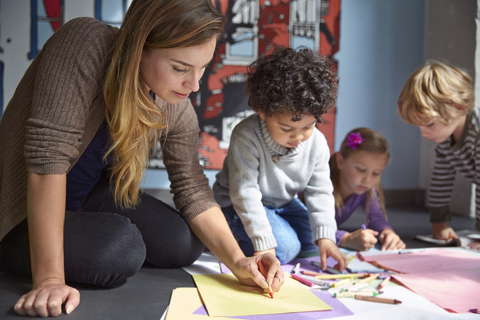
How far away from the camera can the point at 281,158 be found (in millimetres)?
1192

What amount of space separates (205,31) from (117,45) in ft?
0.60

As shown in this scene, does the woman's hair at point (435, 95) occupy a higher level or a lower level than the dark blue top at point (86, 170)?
higher

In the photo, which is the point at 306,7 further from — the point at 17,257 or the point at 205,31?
the point at 17,257

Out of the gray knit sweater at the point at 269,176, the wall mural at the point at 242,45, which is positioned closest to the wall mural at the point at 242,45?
the wall mural at the point at 242,45

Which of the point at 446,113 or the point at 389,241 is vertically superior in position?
the point at 446,113

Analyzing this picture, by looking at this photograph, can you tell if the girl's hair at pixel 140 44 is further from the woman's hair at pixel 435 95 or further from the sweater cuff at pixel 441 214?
the sweater cuff at pixel 441 214

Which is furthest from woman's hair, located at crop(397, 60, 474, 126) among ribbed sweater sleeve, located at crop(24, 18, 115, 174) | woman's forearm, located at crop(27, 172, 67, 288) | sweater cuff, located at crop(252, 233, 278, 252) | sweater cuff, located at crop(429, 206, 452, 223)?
woman's forearm, located at crop(27, 172, 67, 288)

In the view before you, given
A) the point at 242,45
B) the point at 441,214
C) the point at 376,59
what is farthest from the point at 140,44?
the point at 376,59

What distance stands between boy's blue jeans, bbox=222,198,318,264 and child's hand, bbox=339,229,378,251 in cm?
13

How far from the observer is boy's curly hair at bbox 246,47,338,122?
3.48 ft

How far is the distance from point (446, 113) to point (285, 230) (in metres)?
0.79

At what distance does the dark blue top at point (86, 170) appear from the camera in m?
0.97

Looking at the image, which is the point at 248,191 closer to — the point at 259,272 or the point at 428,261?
the point at 259,272

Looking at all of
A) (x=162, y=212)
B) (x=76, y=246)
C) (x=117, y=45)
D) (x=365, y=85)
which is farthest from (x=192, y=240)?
(x=365, y=85)
